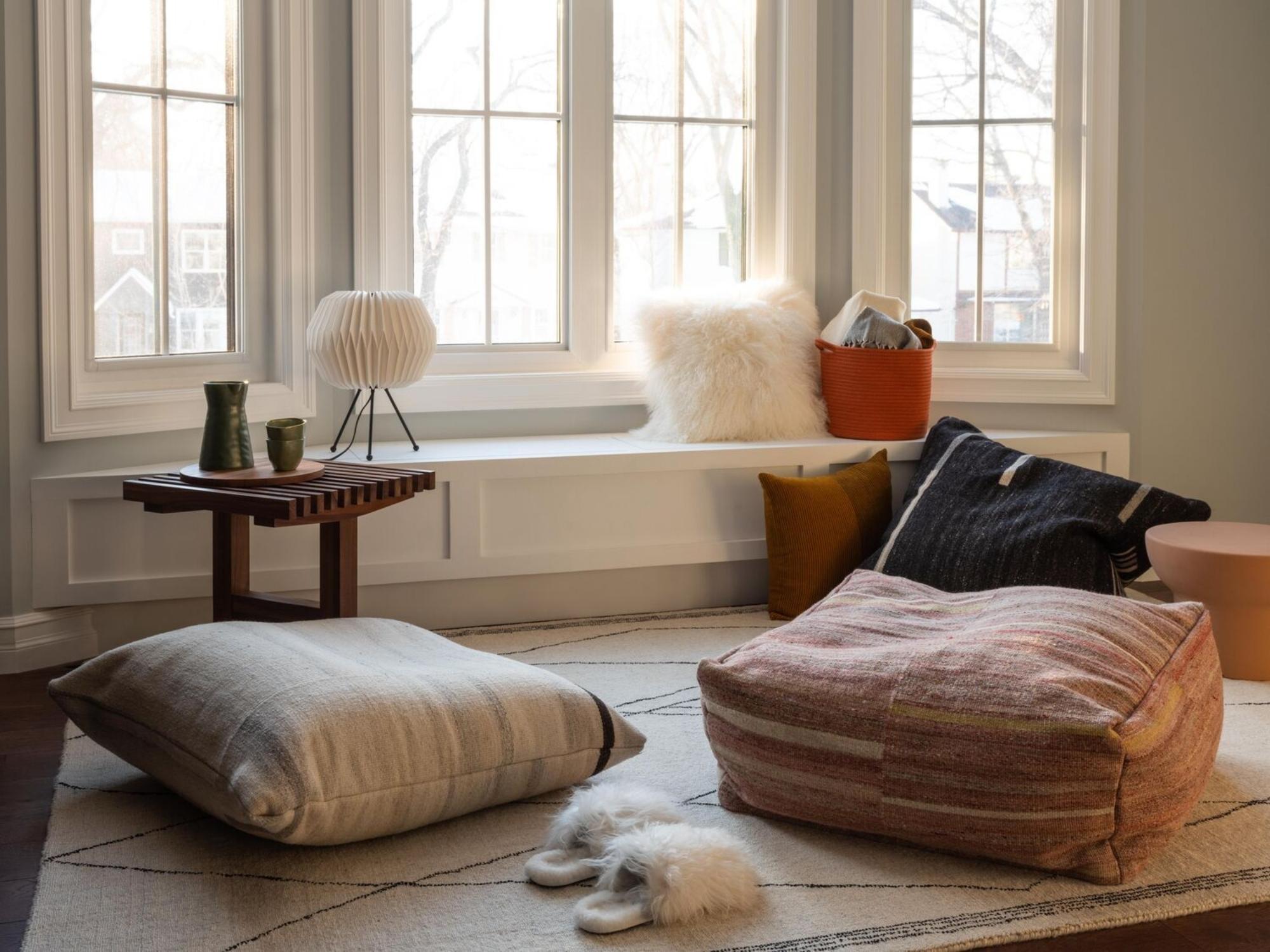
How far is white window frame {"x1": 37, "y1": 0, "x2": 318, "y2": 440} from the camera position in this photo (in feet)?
10.2

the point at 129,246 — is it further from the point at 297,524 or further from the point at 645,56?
the point at 645,56

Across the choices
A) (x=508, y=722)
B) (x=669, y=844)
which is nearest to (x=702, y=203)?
(x=508, y=722)

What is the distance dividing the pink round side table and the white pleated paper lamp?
1956mm

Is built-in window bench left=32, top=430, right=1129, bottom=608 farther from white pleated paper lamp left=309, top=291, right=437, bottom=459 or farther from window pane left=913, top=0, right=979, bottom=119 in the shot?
window pane left=913, top=0, right=979, bottom=119

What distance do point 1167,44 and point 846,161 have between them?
1017mm

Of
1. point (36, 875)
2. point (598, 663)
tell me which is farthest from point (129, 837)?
point (598, 663)

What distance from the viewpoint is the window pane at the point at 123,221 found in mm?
3330

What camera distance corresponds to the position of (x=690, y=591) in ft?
12.5

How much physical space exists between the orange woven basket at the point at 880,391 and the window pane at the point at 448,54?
4.40ft

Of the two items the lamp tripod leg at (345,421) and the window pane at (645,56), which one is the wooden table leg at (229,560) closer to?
the lamp tripod leg at (345,421)

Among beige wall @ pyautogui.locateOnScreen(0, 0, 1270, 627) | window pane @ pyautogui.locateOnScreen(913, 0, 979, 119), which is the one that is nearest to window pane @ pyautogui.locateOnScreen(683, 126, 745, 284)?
beige wall @ pyautogui.locateOnScreen(0, 0, 1270, 627)

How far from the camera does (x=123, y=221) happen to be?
338 cm

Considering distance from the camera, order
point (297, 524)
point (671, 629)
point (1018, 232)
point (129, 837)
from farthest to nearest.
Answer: point (1018, 232) < point (671, 629) < point (297, 524) < point (129, 837)

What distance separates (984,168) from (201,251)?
2.40 metres
